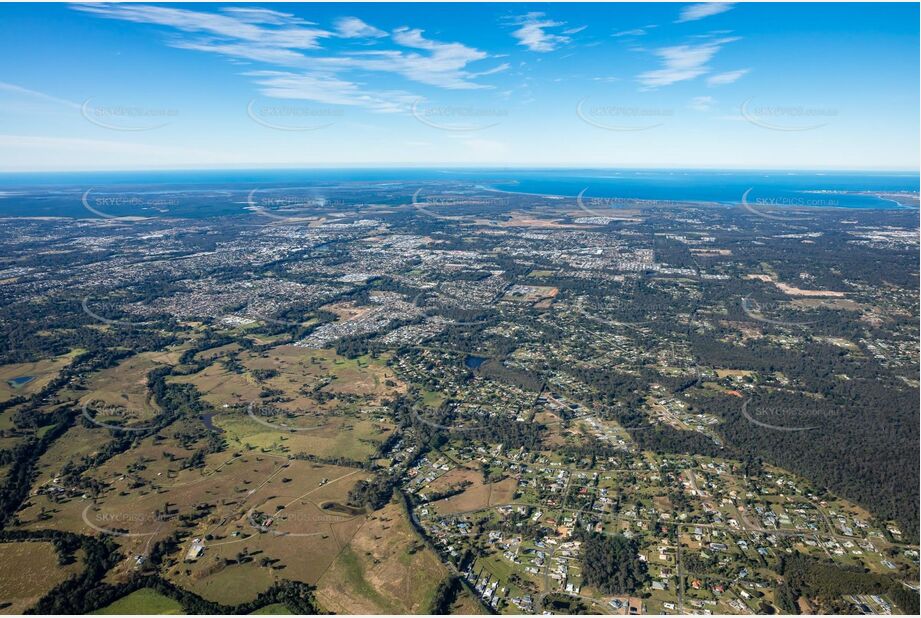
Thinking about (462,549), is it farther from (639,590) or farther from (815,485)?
(815,485)

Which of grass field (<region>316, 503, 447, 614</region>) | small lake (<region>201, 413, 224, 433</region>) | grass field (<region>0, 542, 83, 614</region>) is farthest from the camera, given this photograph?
small lake (<region>201, 413, 224, 433</region>)

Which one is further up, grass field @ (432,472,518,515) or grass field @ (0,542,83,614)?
grass field @ (432,472,518,515)

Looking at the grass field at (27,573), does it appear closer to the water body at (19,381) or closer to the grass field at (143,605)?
Answer: the grass field at (143,605)

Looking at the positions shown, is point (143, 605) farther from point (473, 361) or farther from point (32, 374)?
point (32, 374)

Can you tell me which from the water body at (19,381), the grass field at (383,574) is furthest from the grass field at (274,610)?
the water body at (19,381)

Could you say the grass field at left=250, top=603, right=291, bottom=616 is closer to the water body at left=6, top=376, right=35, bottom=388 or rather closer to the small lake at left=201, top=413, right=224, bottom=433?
the small lake at left=201, top=413, right=224, bottom=433

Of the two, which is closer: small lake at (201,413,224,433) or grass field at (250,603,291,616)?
grass field at (250,603,291,616)

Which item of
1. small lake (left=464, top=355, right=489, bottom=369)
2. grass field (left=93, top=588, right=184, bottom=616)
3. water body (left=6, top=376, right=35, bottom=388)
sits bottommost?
grass field (left=93, top=588, right=184, bottom=616)

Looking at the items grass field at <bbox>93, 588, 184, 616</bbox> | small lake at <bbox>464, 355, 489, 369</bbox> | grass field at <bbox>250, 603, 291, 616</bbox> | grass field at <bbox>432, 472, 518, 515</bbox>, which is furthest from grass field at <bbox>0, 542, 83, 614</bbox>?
small lake at <bbox>464, 355, 489, 369</bbox>
